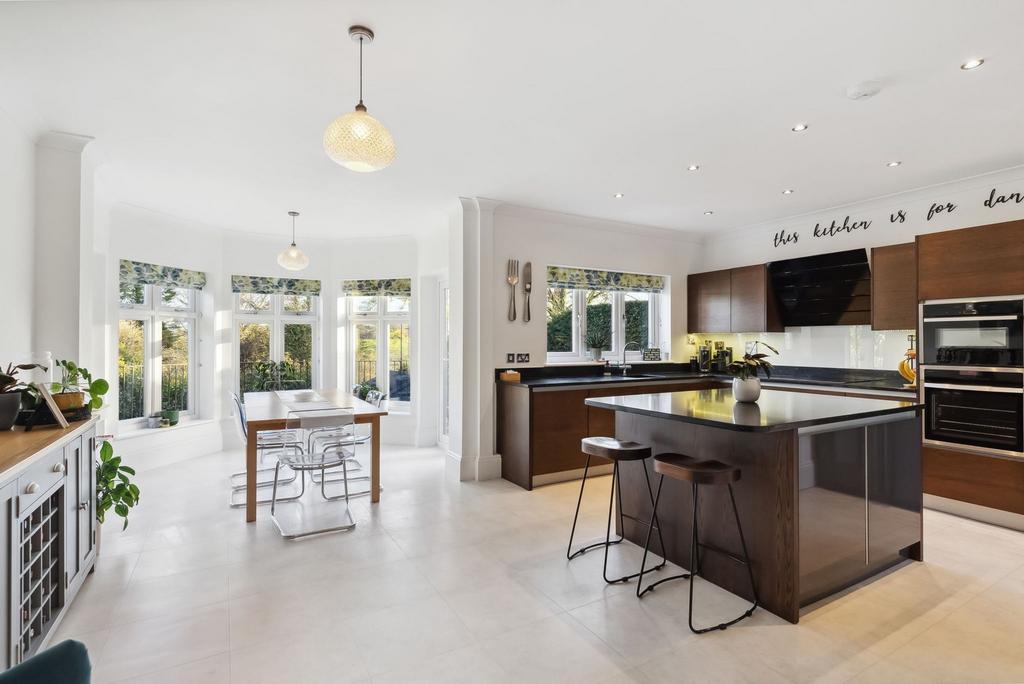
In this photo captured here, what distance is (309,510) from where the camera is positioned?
400 cm

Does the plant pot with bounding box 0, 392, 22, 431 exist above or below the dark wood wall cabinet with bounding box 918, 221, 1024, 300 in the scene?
→ below

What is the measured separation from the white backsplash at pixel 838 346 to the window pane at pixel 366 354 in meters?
4.59

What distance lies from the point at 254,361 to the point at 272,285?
0.97 metres

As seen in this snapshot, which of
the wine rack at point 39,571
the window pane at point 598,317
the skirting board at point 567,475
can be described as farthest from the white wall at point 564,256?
the wine rack at point 39,571

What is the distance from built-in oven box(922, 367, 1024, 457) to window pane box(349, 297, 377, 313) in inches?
228

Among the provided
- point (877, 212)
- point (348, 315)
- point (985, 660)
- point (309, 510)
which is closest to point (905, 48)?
point (985, 660)

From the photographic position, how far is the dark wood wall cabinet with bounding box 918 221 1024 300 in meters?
3.48

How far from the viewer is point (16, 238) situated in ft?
9.74

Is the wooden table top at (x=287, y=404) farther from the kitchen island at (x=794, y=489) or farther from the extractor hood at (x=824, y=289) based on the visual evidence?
the extractor hood at (x=824, y=289)

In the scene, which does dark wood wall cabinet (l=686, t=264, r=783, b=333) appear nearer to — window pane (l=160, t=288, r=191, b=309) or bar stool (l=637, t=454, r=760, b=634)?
bar stool (l=637, t=454, r=760, b=634)

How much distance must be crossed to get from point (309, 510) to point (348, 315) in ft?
10.9

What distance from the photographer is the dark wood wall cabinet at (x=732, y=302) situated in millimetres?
5449

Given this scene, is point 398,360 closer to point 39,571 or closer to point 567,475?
point 567,475

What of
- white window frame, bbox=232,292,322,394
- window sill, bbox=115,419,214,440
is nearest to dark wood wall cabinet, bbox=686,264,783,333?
white window frame, bbox=232,292,322,394
